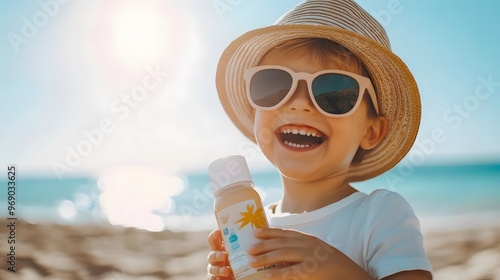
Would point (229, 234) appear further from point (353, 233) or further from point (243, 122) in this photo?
point (243, 122)

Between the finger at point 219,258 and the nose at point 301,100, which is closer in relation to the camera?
the finger at point 219,258

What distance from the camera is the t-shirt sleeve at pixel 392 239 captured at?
1.49 meters

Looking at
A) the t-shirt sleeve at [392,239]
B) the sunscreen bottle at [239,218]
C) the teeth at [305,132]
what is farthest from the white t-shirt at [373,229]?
the sunscreen bottle at [239,218]

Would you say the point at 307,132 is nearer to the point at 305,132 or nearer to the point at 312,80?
the point at 305,132

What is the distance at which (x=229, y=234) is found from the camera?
1354 millimetres

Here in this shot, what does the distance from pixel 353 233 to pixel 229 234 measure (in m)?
0.44

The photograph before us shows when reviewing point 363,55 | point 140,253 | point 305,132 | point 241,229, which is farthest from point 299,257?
point 140,253

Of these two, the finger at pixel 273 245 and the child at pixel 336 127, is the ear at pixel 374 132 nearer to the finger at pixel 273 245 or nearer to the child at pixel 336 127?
the child at pixel 336 127

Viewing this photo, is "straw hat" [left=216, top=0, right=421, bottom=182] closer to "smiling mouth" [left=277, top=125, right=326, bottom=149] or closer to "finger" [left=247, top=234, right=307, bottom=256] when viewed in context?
"smiling mouth" [left=277, top=125, right=326, bottom=149]

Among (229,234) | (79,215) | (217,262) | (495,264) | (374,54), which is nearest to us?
(229,234)

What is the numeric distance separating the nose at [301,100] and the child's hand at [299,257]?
453 mm

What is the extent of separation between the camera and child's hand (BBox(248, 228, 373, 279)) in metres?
1.33

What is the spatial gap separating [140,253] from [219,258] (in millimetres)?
3369

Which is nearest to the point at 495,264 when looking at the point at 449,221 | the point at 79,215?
the point at 449,221
